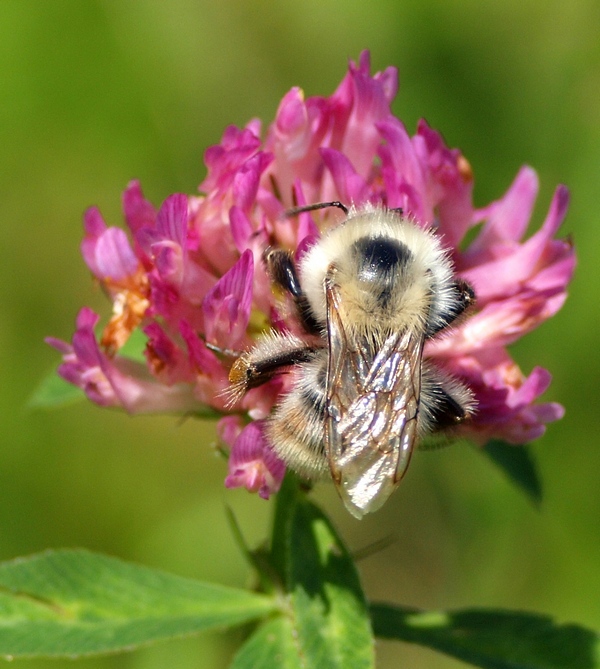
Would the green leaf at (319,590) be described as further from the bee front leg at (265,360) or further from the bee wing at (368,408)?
the bee wing at (368,408)

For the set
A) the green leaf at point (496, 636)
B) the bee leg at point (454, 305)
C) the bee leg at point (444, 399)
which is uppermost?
the bee leg at point (454, 305)

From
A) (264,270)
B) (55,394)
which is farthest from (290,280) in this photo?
(55,394)

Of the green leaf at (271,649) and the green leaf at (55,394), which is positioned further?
the green leaf at (55,394)

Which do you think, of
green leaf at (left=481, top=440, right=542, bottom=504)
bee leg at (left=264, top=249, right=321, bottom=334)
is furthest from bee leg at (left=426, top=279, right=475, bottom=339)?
green leaf at (left=481, top=440, right=542, bottom=504)

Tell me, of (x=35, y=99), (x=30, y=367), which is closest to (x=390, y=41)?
(x=35, y=99)

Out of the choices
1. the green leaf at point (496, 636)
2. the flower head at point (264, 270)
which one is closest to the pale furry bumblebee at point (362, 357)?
the flower head at point (264, 270)

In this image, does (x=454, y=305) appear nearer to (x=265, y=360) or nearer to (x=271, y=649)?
(x=265, y=360)

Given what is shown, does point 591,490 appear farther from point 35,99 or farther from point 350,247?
point 35,99
